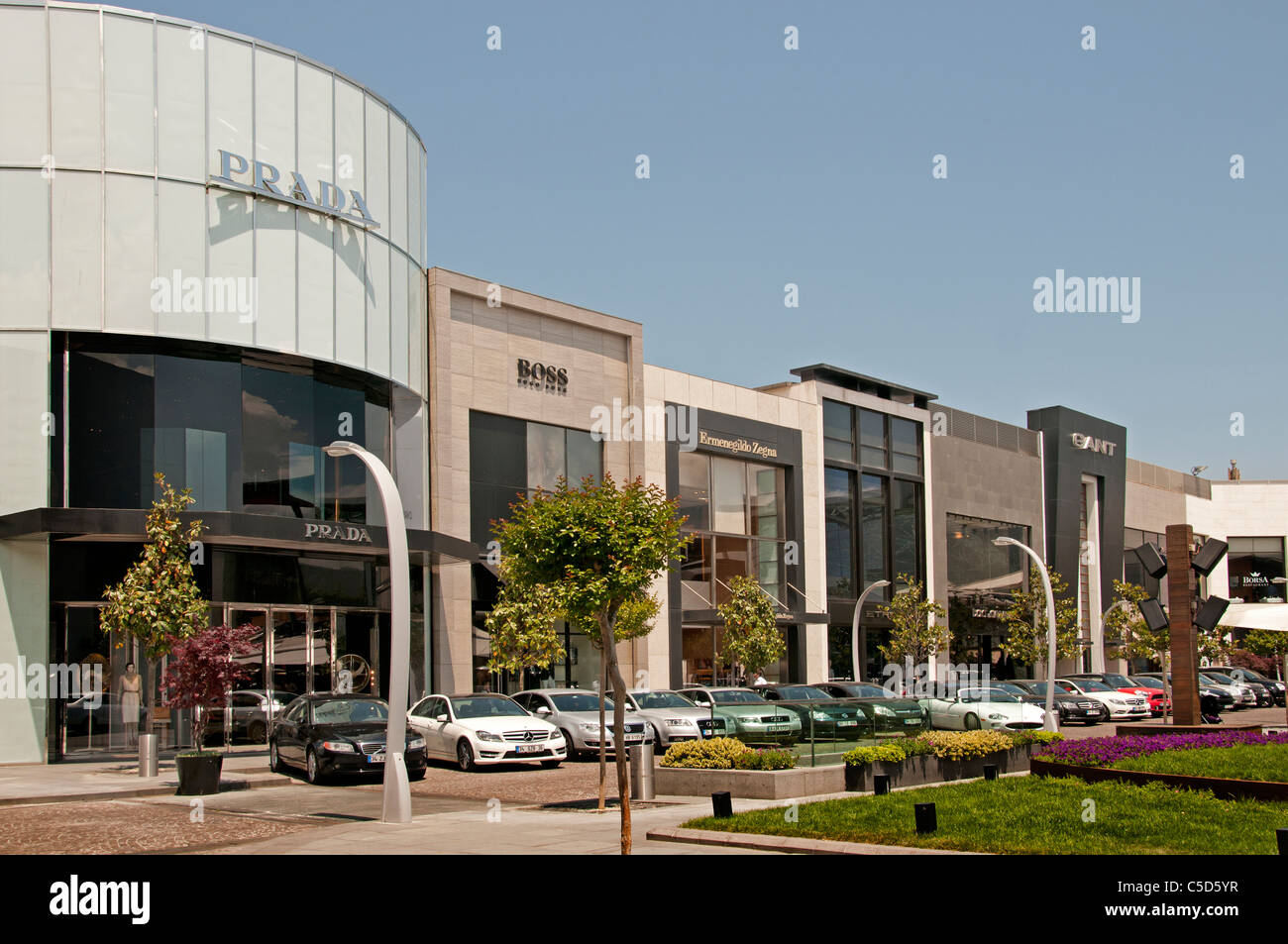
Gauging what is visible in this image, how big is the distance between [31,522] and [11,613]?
7.52 feet

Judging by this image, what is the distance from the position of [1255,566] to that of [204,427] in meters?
74.2

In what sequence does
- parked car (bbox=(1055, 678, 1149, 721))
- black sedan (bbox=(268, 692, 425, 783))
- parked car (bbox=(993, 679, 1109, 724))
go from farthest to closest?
parked car (bbox=(1055, 678, 1149, 721)), parked car (bbox=(993, 679, 1109, 724)), black sedan (bbox=(268, 692, 425, 783))

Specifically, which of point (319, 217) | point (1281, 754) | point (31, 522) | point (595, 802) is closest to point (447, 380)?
point (319, 217)

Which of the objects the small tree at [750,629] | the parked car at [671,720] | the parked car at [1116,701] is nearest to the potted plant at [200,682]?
the parked car at [671,720]

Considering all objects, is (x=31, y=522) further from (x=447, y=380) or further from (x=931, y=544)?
(x=931, y=544)

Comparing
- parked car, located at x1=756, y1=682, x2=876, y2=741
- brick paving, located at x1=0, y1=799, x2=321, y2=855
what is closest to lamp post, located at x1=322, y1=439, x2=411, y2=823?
brick paving, located at x1=0, y1=799, x2=321, y2=855

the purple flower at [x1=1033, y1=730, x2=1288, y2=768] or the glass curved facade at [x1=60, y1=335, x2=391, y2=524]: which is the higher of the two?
the glass curved facade at [x1=60, y1=335, x2=391, y2=524]

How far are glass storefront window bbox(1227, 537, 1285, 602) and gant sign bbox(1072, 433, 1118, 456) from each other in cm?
1974

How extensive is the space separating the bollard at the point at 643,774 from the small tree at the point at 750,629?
22980mm

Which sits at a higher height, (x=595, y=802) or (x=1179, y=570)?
(x=1179, y=570)

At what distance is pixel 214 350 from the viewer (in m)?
28.5

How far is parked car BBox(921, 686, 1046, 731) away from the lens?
31.2m

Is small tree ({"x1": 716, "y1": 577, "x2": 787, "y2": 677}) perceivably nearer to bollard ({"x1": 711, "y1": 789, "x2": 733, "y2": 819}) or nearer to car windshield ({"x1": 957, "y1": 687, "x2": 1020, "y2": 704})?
car windshield ({"x1": 957, "y1": 687, "x2": 1020, "y2": 704})

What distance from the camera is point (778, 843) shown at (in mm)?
12289
